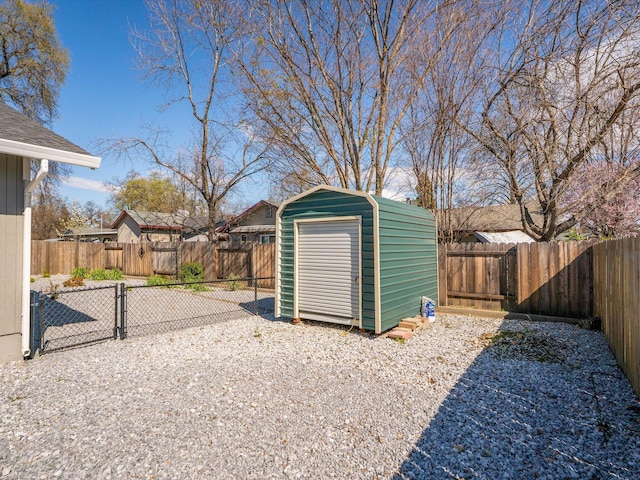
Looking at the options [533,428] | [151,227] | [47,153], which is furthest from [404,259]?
→ [151,227]

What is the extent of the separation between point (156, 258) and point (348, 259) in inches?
485

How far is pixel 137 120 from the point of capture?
47.2ft

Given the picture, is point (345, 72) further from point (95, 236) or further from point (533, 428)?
point (95, 236)

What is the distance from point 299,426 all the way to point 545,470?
1779 millimetres

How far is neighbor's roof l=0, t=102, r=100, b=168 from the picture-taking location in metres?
3.88

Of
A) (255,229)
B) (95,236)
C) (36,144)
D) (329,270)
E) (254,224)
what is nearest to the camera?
(36,144)

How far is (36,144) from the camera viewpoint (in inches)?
159

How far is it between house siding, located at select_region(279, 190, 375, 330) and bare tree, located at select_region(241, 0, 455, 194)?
11.7 ft

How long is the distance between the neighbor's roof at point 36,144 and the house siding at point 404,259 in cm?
423

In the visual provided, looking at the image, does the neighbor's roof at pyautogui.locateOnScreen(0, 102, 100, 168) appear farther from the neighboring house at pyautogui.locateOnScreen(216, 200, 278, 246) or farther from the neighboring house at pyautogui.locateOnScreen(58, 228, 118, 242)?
the neighboring house at pyautogui.locateOnScreen(58, 228, 118, 242)

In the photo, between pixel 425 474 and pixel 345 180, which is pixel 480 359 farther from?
pixel 345 180

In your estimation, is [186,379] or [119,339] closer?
[186,379]

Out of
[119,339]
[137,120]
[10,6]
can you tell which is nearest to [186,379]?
[119,339]

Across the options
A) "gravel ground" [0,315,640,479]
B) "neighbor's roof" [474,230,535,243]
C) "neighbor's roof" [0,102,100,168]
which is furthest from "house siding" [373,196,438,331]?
"neighbor's roof" [474,230,535,243]
